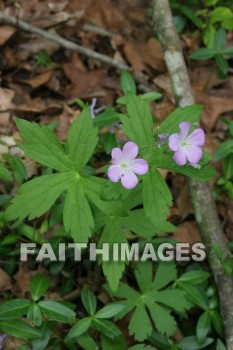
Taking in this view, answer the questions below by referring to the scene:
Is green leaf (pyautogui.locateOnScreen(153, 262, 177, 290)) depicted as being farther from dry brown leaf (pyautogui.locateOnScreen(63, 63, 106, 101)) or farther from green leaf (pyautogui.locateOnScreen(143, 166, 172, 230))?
dry brown leaf (pyautogui.locateOnScreen(63, 63, 106, 101))

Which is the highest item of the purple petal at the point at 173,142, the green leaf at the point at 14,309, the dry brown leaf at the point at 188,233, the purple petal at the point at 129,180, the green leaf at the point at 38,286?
the purple petal at the point at 173,142

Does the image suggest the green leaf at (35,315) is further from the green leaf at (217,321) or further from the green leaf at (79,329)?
the green leaf at (217,321)

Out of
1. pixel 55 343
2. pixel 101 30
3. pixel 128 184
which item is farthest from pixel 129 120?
pixel 101 30

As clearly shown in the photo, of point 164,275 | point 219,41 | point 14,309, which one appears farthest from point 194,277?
point 219,41

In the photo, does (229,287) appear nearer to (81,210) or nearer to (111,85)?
(81,210)

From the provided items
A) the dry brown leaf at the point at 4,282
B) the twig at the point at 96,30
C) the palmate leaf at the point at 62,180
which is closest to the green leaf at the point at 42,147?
the palmate leaf at the point at 62,180

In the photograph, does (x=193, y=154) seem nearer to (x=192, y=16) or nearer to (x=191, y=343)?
(x=191, y=343)
